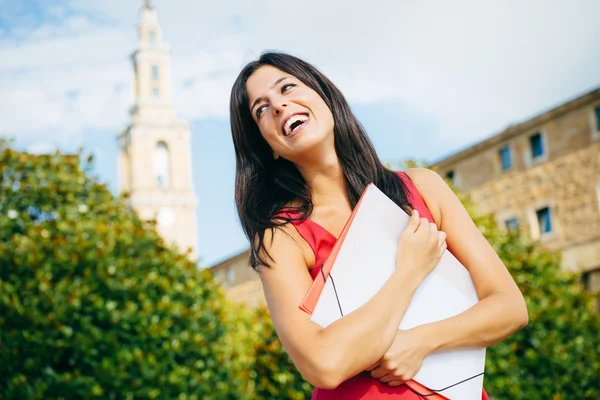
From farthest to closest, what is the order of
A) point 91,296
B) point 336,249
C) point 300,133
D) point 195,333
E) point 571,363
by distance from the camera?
point 571,363
point 195,333
point 91,296
point 300,133
point 336,249

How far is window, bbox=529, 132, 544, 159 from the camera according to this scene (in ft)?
73.9

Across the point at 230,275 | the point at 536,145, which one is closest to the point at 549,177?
the point at 536,145

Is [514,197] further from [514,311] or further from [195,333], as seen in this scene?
[514,311]

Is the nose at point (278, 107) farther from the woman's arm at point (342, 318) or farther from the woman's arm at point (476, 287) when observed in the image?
the woman's arm at point (476, 287)

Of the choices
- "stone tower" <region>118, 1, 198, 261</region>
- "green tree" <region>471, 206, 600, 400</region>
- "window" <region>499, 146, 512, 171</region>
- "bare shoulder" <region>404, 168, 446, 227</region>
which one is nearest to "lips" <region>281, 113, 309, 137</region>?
"bare shoulder" <region>404, 168, 446, 227</region>

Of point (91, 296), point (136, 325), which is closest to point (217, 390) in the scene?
point (136, 325)

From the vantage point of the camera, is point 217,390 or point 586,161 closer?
Result: point 217,390

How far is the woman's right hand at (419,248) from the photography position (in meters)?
2.25

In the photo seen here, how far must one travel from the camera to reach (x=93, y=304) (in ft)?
30.6

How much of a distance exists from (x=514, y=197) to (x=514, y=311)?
21.6 metres

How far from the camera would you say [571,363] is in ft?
41.5

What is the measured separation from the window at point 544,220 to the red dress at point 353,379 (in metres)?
21.0

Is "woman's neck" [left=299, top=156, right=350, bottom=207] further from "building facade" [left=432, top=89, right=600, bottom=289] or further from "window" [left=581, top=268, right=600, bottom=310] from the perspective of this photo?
"window" [left=581, top=268, right=600, bottom=310]

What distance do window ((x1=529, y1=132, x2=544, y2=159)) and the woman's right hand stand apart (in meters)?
21.1
